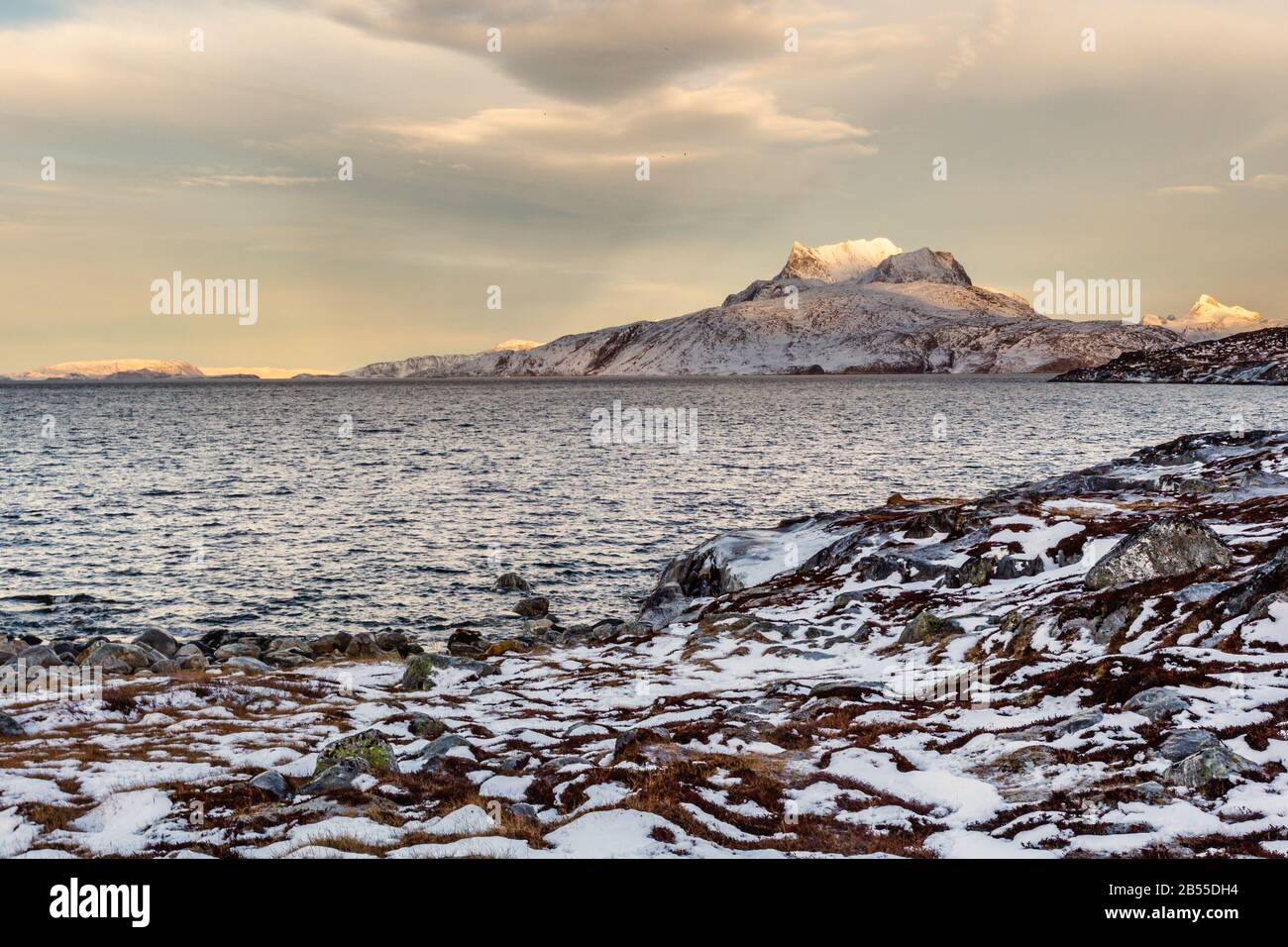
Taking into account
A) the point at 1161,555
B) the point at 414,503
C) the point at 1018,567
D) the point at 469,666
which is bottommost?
the point at 469,666

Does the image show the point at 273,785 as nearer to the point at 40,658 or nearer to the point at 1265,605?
the point at 40,658

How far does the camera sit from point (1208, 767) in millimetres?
11234

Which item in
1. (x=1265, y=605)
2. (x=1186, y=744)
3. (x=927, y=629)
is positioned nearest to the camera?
(x=1186, y=744)

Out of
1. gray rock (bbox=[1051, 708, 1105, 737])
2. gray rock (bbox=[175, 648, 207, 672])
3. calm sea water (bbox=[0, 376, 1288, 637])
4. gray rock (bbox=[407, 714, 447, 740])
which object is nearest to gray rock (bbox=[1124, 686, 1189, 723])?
gray rock (bbox=[1051, 708, 1105, 737])

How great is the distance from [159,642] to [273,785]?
17.8 m

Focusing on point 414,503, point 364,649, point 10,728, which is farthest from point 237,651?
point 414,503

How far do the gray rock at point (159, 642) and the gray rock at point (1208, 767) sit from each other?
28163 millimetres

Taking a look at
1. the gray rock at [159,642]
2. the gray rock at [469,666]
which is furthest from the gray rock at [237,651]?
the gray rock at [469,666]

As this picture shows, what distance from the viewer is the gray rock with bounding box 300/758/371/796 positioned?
43.6ft

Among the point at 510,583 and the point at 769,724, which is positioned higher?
the point at 769,724

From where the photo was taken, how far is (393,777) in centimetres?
1400

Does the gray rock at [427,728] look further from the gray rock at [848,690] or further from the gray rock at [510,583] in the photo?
the gray rock at [510,583]

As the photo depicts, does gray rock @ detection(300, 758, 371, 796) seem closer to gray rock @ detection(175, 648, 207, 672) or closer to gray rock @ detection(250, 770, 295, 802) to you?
gray rock @ detection(250, 770, 295, 802)
